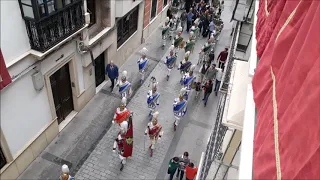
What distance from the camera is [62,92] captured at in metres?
13.3

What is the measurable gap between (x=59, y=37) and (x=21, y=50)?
1.53 meters

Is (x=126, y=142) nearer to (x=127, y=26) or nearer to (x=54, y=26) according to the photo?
(x=54, y=26)

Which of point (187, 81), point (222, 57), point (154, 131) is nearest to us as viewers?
point (154, 131)

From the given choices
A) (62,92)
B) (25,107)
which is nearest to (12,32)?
(25,107)

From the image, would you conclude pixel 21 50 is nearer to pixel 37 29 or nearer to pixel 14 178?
pixel 37 29

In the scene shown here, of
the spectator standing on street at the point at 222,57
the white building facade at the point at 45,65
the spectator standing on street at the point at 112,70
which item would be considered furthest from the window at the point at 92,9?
the spectator standing on street at the point at 222,57

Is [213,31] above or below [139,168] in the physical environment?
above

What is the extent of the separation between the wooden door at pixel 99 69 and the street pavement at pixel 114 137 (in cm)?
51

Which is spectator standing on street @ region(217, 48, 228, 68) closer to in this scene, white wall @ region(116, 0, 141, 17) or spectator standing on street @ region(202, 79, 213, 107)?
spectator standing on street @ region(202, 79, 213, 107)

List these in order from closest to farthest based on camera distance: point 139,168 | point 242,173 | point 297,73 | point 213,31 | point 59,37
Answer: point 297,73 → point 242,173 → point 59,37 → point 139,168 → point 213,31

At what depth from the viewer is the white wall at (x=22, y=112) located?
33.0 ft

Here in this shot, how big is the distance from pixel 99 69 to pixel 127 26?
12.0ft

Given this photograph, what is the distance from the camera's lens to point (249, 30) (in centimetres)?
1318

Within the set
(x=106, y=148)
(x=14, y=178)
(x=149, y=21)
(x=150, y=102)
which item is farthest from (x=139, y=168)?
(x=149, y=21)
